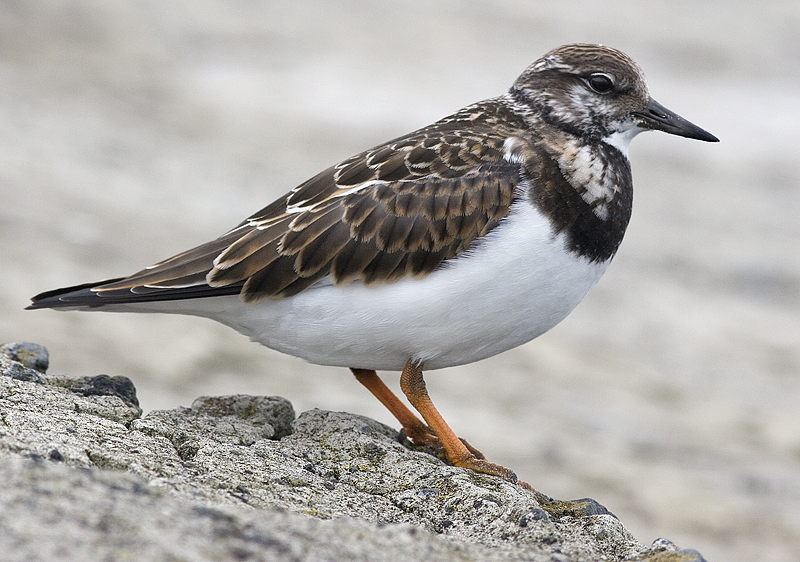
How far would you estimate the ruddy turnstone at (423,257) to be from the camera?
15.5ft

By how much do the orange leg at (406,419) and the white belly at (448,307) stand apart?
0.54m

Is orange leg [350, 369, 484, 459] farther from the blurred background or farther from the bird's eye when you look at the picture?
the blurred background

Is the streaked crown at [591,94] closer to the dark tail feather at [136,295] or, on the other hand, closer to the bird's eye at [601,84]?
the bird's eye at [601,84]

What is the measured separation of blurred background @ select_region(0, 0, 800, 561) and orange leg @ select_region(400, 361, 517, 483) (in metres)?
3.72

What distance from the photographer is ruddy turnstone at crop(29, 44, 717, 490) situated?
4.74 metres

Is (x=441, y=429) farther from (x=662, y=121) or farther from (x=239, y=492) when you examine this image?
(x=662, y=121)

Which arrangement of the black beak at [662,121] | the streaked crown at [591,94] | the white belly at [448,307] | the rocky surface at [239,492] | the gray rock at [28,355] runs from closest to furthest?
the rocky surface at [239,492] → the white belly at [448,307] → the gray rock at [28,355] → the streaked crown at [591,94] → the black beak at [662,121]

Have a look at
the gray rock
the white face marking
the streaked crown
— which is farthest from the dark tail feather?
the white face marking

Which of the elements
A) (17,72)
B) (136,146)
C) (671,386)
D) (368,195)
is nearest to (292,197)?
(368,195)

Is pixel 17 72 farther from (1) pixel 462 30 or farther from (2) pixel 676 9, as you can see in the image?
(2) pixel 676 9

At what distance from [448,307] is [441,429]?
707 millimetres

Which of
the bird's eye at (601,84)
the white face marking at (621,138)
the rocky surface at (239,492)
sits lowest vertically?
the rocky surface at (239,492)

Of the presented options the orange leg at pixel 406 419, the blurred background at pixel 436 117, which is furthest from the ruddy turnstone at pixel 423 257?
the blurred background at pixel 436 117

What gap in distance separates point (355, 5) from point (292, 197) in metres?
15.9
